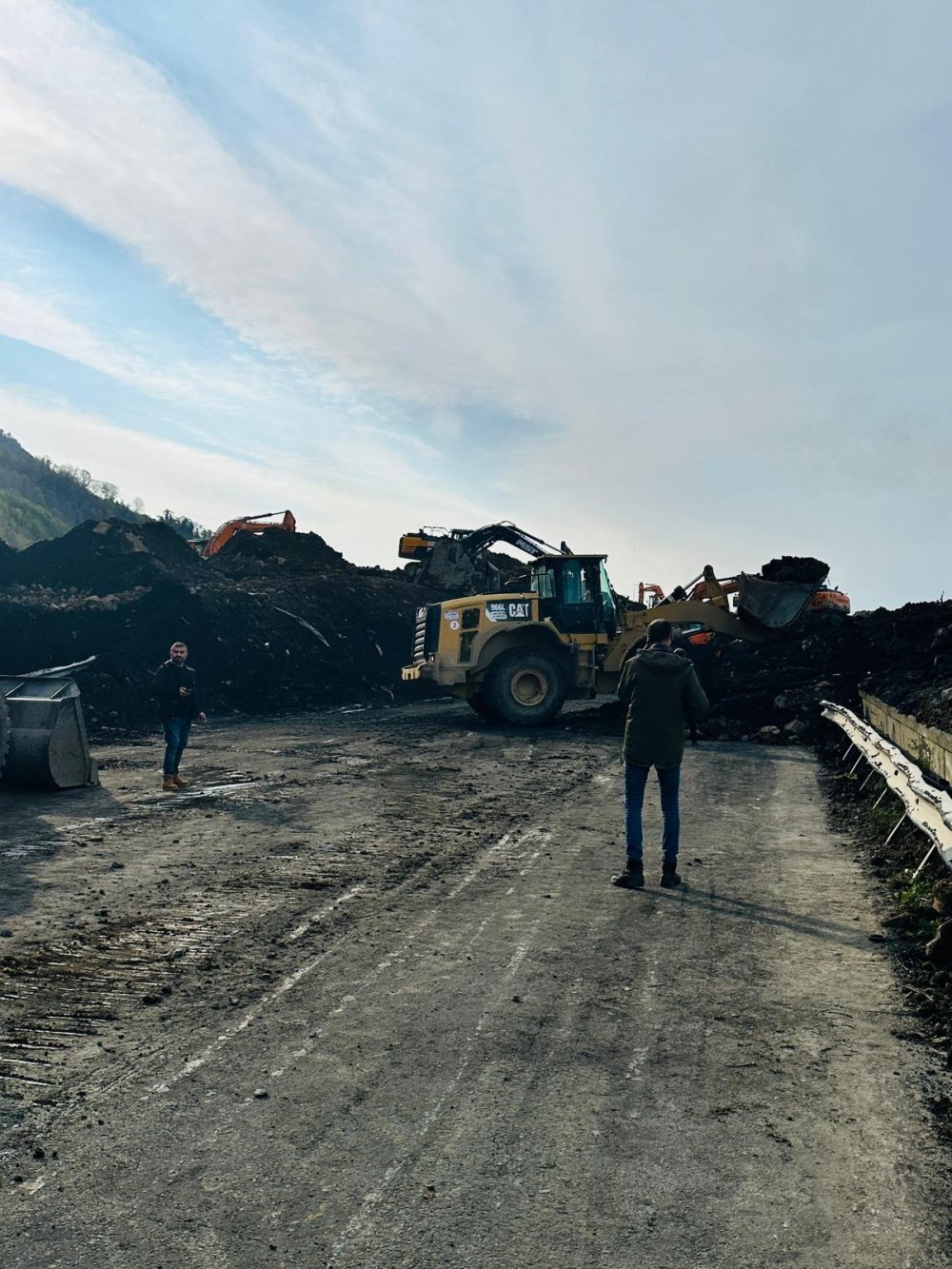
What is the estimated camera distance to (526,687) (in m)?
20.0

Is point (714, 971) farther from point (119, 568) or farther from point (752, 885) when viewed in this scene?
point (119, 568)

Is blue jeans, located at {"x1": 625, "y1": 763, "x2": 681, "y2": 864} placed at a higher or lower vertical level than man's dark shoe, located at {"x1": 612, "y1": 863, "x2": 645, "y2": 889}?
higher

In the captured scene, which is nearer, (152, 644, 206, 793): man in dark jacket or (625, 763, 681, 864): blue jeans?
(625, 763, 681, 864): blue jeans

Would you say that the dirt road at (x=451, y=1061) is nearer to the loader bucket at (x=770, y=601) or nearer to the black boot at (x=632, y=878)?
the black boot at (x=632, y=878)

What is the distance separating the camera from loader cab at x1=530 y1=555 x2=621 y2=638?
20047 mm

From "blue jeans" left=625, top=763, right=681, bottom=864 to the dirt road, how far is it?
1.25 ft

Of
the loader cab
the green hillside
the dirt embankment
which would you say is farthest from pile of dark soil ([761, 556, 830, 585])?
the green hillside

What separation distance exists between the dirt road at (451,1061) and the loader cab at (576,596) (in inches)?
409

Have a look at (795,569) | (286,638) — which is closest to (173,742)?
(286,638)

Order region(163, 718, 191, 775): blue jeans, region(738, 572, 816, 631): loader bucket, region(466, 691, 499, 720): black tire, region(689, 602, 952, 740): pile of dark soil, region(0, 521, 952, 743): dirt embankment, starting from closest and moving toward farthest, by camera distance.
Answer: region(163, 718, 191, 775): blue jeans
region(689, 602, 952, 740): pile of dark soil
region(466, 691, 499, 720): black tire
region(0, 521, 952, 743): dirt embankment
region(738, 572, 816, 631): loader bucket

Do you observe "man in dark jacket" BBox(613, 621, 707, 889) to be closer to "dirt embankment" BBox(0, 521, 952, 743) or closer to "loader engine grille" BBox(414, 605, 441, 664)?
"dirt embankment" BBox(0, 521, 952, 743)

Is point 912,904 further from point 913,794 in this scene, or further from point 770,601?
point 770,601

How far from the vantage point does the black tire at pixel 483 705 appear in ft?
66.6

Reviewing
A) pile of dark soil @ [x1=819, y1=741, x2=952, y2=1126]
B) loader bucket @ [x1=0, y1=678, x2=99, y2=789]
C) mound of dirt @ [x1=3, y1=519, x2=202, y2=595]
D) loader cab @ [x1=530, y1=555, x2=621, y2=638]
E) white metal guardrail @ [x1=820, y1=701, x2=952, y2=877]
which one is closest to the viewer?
pile of dark soil @ [x1=819, y1=741, x2=952, y2=1126]
